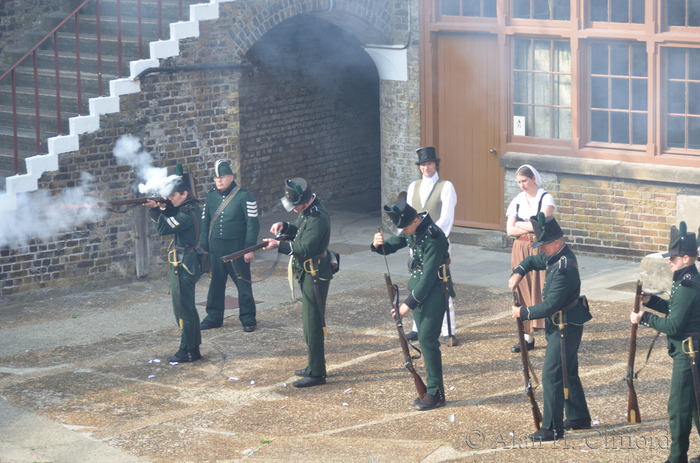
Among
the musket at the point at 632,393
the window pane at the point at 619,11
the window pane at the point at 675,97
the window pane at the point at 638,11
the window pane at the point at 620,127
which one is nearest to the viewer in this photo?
the musket at the point at 632,393

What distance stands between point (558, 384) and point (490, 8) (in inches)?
324

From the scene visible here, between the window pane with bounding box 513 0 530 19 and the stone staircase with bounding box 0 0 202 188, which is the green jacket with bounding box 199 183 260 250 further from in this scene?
the window pane with bounding box 513 0 530 19

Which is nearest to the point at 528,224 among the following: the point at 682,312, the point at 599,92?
the point at 682,312

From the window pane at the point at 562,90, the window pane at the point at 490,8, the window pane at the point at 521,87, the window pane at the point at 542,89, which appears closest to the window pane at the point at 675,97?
the window pane at the point at 562,90

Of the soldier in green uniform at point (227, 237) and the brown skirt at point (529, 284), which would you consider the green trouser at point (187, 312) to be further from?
the brown skirt at point (529, 284)

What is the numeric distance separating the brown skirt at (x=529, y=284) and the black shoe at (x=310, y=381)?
217 centimetres

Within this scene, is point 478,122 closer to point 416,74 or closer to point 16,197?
point 416,74

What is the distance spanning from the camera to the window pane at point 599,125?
13.8 m

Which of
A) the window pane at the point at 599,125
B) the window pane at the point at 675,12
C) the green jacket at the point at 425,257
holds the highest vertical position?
the window pane at the point at 675,12

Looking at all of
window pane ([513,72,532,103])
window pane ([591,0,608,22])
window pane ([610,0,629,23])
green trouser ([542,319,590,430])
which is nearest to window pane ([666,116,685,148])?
window pane ([610,0,629,23])

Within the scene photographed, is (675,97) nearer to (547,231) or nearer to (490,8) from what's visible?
(490,8)

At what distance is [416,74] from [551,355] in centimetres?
830

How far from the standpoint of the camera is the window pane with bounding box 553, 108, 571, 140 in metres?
14.1

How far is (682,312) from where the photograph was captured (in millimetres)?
6895
